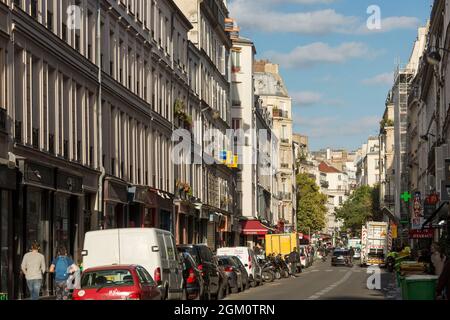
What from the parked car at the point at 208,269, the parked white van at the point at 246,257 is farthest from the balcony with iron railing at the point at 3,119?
the parked white van at the point at 246,257

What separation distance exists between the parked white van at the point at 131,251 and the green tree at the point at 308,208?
12133 cm

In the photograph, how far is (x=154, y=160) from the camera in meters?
52.5

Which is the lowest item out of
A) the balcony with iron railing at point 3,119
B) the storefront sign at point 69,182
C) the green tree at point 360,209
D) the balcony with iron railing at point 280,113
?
the storefront sign at point 69,182

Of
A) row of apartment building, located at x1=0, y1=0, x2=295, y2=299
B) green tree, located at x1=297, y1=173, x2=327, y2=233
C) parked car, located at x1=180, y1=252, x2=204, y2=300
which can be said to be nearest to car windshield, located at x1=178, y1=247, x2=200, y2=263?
parked car, located at x1=180, y1=252, x2=204, y2=300

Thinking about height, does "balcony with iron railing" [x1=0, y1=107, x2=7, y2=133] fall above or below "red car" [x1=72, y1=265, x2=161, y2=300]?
above

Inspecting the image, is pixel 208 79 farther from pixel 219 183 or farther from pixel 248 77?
pixel 248 77

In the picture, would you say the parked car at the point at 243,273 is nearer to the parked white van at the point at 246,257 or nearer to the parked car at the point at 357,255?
the parked white van at the point at 246,257

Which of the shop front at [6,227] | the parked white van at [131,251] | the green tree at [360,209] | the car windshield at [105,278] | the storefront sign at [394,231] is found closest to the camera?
the car windshield at [105,278]

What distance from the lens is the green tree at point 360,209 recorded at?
587 feet

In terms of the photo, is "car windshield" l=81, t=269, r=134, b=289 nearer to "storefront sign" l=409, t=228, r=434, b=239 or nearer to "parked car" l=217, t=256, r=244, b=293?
"parked car" l=217, t=256, r=244, b=293

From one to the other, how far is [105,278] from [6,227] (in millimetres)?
7367

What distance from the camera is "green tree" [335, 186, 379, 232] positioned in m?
179

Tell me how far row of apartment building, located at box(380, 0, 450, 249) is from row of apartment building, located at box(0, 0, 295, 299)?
41.9ft
